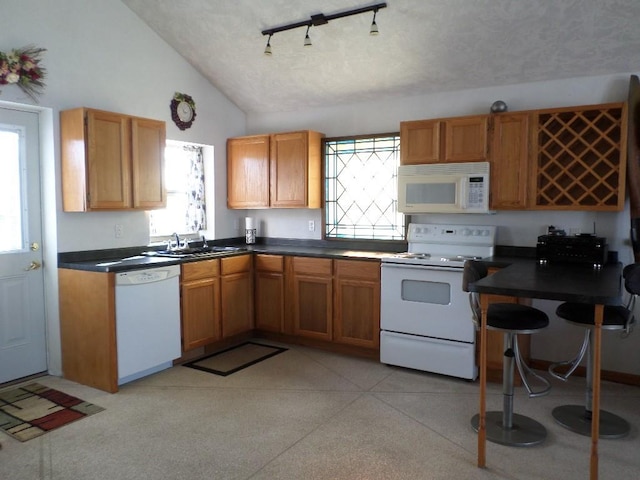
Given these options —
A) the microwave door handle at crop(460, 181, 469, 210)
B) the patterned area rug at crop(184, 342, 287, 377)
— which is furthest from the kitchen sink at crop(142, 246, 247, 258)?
the microwave door handle at crop(460, 181, 469, 210)

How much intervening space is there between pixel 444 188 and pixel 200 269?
87.0 inches

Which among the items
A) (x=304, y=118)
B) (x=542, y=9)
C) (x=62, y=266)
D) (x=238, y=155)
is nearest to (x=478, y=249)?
(x=542, y=9)

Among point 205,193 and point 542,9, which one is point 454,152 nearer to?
point 542,9

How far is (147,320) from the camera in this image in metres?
3.80

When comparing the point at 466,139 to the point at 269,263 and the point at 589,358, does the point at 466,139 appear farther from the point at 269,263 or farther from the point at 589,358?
the point at 269,263

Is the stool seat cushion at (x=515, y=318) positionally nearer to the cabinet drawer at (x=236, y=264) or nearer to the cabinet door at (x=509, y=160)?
the cabinet door at (x=509, y=160)

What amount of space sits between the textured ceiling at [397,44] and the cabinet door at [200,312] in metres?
2.12

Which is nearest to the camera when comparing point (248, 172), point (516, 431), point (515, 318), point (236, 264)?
point (515, 318)

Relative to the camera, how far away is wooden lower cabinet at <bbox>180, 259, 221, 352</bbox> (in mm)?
4180

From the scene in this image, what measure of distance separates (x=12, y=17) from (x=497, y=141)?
3.70 m

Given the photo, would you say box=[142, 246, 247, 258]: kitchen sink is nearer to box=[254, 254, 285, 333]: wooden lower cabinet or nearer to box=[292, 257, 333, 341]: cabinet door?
box=[254, 254, 285, 333]: wooden lower cabinet

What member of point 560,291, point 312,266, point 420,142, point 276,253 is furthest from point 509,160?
point 276,253

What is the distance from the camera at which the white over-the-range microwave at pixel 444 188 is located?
13.0 feet

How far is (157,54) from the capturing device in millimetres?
4551
